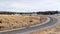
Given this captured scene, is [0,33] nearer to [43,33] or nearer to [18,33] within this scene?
[18,33]

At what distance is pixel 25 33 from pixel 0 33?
422cm

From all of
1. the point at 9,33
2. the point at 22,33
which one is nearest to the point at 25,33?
the point at 22,33

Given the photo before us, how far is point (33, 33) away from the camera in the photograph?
32812 mm

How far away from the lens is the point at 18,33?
3253 cm

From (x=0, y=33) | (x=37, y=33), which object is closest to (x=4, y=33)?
(x=0, y=33)

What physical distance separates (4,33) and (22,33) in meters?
3.02

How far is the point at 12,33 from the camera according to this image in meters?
32.6

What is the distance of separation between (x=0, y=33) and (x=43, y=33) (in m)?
7.14

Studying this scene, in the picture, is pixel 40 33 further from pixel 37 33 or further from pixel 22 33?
pixel 22 33

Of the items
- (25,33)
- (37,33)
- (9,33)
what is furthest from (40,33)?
(9,33)

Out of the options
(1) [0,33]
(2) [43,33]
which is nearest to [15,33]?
(1) [0,33]

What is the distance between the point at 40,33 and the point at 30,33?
1921 millimetres

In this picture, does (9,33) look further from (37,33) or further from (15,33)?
(37,33)

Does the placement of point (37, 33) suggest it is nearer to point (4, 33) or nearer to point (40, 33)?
point (40, 33)
